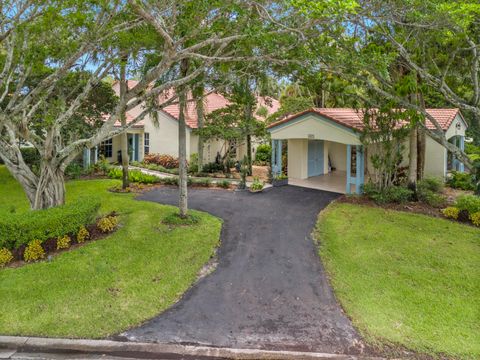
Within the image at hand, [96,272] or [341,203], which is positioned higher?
[341,203]

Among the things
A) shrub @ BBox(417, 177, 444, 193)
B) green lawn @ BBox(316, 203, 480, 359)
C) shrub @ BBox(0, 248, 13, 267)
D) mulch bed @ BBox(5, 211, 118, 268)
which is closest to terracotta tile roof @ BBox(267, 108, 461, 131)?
shrub @ BBox(417, 177, 444, 193)

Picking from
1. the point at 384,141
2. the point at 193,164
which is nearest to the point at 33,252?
the point at 384,141

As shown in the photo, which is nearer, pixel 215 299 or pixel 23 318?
pixel 23 318

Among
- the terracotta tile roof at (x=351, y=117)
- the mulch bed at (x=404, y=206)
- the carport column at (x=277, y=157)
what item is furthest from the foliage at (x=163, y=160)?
the mulch bed at (x=404, y=206)

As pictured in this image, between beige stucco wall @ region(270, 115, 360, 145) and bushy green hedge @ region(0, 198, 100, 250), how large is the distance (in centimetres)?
1090

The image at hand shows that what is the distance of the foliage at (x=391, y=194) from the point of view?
1471cm

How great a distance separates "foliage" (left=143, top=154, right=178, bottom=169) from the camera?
2377 cm

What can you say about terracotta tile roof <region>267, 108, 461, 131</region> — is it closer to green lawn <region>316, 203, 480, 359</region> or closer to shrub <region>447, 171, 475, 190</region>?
shrub <region>447, 171, 475, 190</region>

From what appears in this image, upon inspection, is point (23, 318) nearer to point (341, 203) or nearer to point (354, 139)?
point (341, 203)

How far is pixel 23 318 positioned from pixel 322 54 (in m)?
10.0

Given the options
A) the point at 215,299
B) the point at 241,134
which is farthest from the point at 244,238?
the point at 241,134

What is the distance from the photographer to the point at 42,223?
9.52 metres

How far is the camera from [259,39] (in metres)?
9.50

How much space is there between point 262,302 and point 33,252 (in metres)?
5.92
